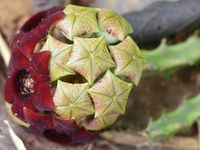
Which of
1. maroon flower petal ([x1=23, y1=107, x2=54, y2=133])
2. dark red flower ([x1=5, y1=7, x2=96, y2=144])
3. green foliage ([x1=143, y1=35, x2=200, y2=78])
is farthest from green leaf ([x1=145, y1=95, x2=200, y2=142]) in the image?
maroon flower petal ([x1=23, y1=107, x2=54, y2=133])

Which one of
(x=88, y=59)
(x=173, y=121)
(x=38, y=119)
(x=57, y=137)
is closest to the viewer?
(x=88, y=59)

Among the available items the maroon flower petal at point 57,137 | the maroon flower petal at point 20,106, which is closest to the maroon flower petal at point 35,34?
the maroon flower petal at point 20,106

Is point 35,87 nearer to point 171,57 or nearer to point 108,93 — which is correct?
point 108,93

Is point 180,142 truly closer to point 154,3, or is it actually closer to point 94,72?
point 154,3

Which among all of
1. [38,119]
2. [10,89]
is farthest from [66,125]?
[10,89]

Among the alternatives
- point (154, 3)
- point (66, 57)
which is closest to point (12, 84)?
point (66, 57)

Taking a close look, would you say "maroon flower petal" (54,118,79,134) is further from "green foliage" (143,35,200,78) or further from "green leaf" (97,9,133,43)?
"green foliage" (143,35,200,78)
